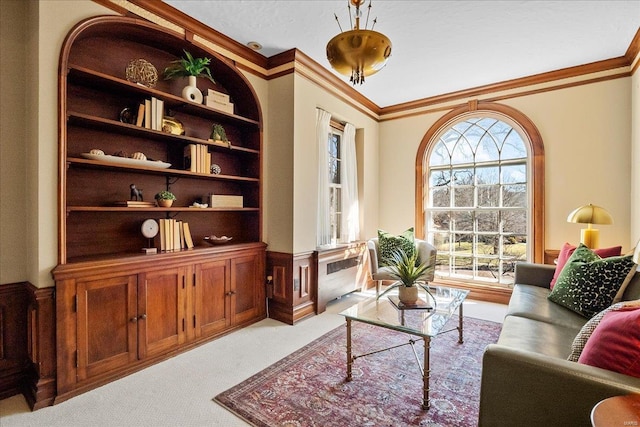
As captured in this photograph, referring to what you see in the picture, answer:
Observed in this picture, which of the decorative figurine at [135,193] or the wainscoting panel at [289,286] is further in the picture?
the wainscoting panel at [289,286]

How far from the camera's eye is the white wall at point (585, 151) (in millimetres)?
3420

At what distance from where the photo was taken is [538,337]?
1877 millimetres

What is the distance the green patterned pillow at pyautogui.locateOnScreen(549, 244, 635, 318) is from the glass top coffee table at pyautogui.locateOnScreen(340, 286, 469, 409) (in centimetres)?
75

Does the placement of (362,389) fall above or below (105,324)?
below

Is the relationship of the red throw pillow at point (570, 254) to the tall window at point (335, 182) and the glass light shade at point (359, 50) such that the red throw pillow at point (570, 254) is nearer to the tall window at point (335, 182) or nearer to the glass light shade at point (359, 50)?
the tall window at point (335, 182)

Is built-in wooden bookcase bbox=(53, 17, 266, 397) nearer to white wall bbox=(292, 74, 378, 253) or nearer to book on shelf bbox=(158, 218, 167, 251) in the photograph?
book on shelf bbox=(158, 218, 167, 251)

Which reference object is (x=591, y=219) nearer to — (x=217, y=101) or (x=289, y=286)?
(x=289, y=286)

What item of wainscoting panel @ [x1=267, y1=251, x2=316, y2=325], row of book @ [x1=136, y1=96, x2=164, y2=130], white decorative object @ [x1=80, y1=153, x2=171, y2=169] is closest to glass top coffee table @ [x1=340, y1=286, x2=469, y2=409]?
wainscoting panel @ [x1=267, y1=251, x2=316, y2=325]

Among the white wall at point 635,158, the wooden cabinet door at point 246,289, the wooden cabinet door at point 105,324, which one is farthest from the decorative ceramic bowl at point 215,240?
the white wall at point 635,158

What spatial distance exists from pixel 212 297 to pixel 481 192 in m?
3.66

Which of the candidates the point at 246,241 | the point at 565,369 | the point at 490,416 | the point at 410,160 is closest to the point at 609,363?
the point at 565,369

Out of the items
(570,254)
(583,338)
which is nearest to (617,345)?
(583,338)

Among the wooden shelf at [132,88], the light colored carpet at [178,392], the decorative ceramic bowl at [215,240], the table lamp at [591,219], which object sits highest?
the wooden shelf at [132,88]

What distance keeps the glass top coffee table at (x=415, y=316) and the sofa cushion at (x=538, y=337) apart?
14.8 inches
